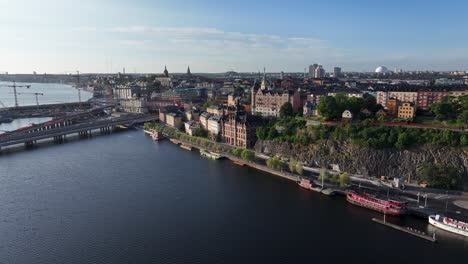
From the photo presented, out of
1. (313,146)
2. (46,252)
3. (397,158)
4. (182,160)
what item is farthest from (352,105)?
(46,252)

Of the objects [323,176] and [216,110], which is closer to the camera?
[323,176]

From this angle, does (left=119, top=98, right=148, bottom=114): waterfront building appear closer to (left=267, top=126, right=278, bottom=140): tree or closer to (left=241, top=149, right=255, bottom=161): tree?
(left=267, top=126, right=278, bottom=140): tree

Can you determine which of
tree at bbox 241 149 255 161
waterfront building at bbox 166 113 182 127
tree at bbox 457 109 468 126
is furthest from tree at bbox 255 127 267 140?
tree at bbox 457 109 468 126

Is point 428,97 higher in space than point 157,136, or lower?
higher

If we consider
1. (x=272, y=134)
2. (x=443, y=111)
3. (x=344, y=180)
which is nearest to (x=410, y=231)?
(x=344, y=180)

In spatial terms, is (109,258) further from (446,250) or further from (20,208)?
(446,250)

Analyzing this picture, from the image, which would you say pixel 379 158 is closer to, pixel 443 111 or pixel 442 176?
pixel 442 176
